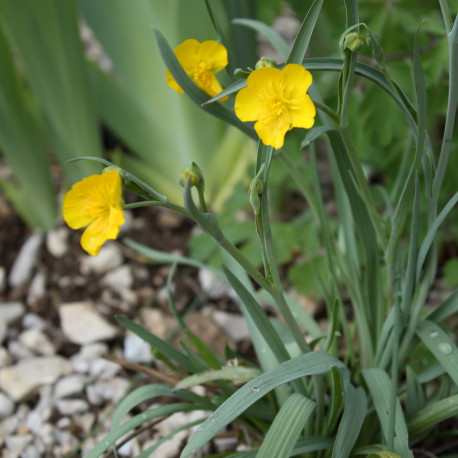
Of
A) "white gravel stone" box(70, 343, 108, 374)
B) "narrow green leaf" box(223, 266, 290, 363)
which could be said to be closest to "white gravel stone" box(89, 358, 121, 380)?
"white gravel stone" box(70, 343, 108, 374)

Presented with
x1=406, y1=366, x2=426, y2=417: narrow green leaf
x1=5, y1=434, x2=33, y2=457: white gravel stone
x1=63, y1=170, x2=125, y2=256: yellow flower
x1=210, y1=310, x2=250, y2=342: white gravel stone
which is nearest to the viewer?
x1=63, y1=170, x2=125, y2=256: yellow flower

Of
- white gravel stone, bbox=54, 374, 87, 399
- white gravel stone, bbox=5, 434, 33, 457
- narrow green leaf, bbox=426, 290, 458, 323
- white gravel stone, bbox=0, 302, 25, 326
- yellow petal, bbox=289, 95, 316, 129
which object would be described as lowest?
white gravel stone, bbox=5, 434, 33, 457

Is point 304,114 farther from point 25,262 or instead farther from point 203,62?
point 25,262

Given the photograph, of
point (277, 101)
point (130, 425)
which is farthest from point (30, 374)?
point (277, 101)

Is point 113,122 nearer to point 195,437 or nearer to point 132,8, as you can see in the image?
point 132,8

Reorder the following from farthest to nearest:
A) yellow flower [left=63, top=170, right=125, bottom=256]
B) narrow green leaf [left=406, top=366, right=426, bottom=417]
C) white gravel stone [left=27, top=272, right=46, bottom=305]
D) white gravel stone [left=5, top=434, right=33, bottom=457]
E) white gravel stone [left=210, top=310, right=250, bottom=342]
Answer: white gravel stone [left=27, top=272, right=46, bottom=305] < white gravel stone [left=210, top=310, right=250, bottom=342] < white gravel stone [left=5, top=434, right=33, bottom=457] < narrow green leaf [left=406, top=366, right=426, bottom=417] < yellow flower [left=63, top=170, right=125, bottom=256]

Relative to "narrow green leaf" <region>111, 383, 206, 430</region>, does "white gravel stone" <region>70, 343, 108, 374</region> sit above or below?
below

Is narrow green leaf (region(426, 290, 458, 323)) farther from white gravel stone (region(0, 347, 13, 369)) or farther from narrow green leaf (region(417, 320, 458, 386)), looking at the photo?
white gravel stone (region(0, 347, 13, 369))
